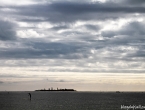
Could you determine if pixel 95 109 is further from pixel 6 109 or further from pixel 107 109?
pixel 6 109

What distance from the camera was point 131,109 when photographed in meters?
140

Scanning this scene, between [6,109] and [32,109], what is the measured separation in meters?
13.9

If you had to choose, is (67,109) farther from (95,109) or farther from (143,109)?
(143,109)

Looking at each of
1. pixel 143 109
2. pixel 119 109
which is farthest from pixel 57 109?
pixel 143 109

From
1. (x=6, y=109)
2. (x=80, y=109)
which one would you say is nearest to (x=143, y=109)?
(x=80, y=109)

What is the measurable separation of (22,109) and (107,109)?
136 ft

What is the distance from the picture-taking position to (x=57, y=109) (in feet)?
463

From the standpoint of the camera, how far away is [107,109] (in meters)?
142

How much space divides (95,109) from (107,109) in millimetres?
5928

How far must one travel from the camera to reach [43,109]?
14012 centimetres

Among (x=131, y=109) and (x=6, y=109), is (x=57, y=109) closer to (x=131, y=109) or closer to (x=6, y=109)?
(x=6, y=109)

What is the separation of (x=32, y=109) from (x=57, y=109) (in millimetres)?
12099

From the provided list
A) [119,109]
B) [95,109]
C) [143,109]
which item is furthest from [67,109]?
[143,109]

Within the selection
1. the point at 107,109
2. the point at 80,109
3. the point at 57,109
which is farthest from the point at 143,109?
the point at 57,109
